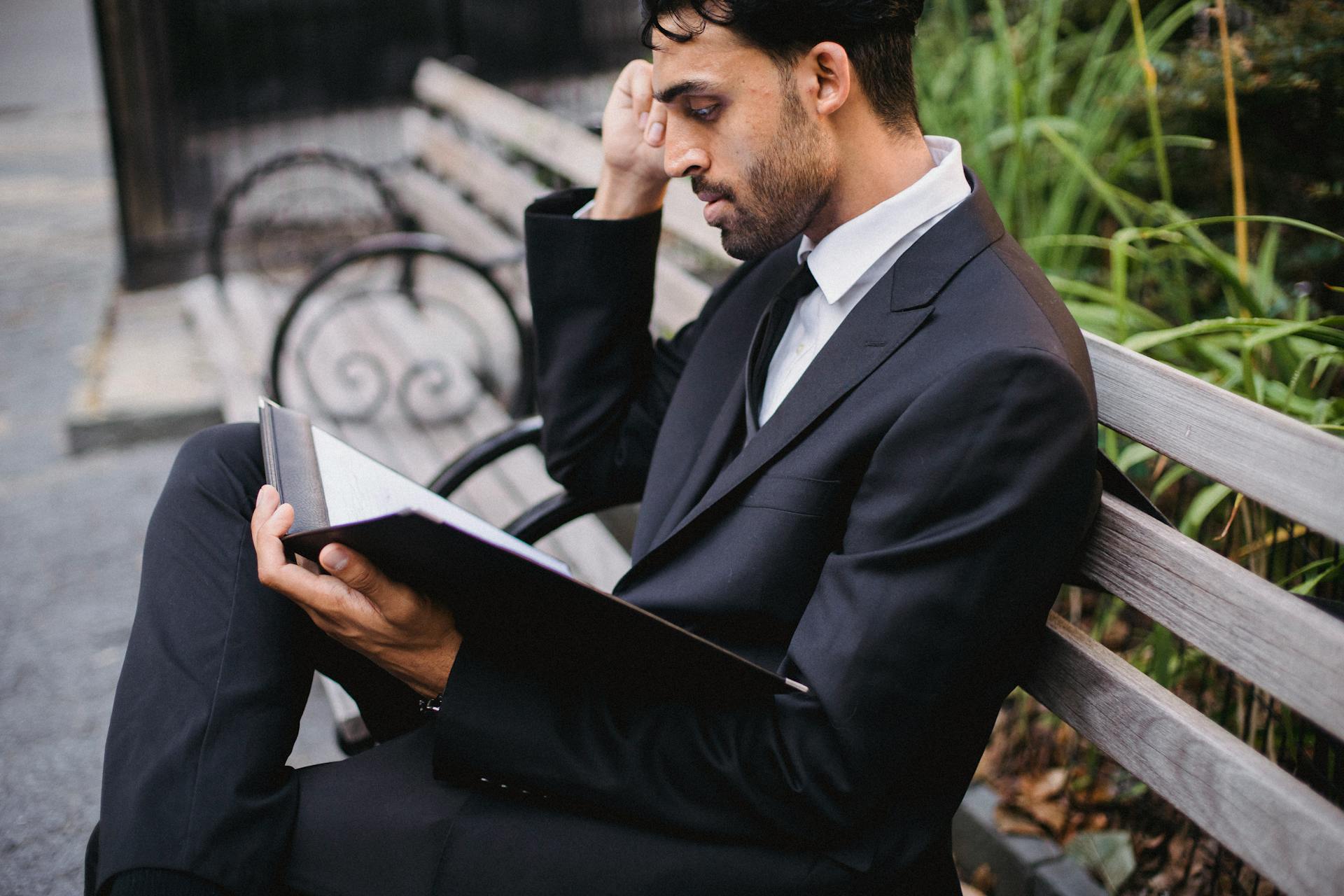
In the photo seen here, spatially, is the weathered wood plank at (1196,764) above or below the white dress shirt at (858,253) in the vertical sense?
below

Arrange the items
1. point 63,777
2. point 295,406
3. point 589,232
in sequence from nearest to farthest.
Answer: point 589,232 < point 63,777 < point 295,406

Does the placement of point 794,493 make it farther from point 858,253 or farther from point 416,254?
point 416,254

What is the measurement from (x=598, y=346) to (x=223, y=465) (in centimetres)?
71

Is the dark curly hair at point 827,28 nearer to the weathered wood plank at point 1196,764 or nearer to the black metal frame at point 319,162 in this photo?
the weathered wood plank at point 1196,764

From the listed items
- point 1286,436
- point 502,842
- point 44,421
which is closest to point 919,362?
point 1286,436

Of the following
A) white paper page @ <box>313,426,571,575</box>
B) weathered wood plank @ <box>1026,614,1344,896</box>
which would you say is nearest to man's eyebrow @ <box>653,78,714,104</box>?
white paper page @ <box>313,426,571,575</box>

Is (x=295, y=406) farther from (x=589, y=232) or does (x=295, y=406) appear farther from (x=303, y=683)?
(x=303, y=683)

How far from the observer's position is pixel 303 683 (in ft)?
5.72

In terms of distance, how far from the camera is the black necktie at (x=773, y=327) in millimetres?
1883

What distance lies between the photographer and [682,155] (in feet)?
5.92

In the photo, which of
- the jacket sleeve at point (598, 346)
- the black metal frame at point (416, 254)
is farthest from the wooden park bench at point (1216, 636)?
the black metal frame at point (416, 254)

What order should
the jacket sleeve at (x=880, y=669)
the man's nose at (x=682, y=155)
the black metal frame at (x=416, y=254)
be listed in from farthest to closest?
the black metal frame at (x=416, y=254) < the man's nose at (x=682, y=155) < the jacket sleeve at (x=880, y=669)

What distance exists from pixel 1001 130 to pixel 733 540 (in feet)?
6.22

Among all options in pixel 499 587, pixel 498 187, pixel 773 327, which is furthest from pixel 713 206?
pixel 498 187
